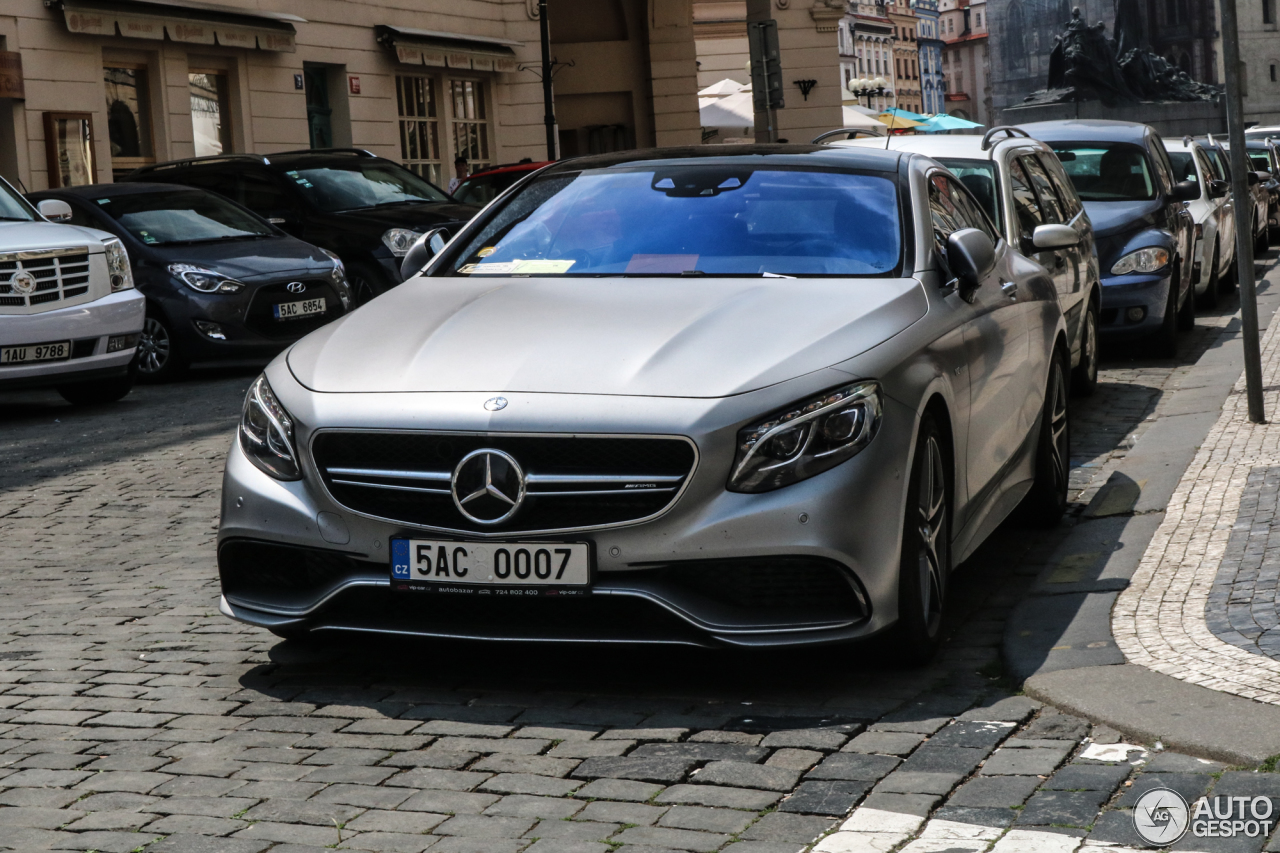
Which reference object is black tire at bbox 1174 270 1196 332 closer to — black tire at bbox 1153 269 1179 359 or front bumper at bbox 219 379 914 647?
black tire at bbox 1153 269 1179 359

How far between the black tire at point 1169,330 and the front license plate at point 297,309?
623cm

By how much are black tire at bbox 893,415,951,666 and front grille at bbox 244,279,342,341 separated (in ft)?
30.3

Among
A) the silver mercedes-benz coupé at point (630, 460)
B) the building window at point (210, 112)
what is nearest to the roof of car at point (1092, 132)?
the silver mercedes-benz coupé at point (630, 460)

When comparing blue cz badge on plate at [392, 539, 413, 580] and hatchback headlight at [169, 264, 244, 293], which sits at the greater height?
hatchback headlight at [169, 264, 244, 293]

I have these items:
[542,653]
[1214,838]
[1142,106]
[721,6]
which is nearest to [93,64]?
[542,653]

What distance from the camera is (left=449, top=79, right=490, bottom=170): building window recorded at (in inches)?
1236

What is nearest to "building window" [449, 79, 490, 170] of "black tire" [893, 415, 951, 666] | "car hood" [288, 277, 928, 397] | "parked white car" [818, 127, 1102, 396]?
"parked white car" [818, 127, 1102, 396]

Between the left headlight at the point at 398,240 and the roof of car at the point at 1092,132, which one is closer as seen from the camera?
the roof of car at the point at 1092,132

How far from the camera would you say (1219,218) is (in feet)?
55.0

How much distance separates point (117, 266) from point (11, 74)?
9831 mm

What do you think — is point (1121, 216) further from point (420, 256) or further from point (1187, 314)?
point (420, 256)

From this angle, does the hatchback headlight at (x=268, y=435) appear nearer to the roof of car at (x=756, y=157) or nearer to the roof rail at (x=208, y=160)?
the roof of car at (x=756, y=157)

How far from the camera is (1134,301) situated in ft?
40.4

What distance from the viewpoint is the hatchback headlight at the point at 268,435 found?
15.4ft
